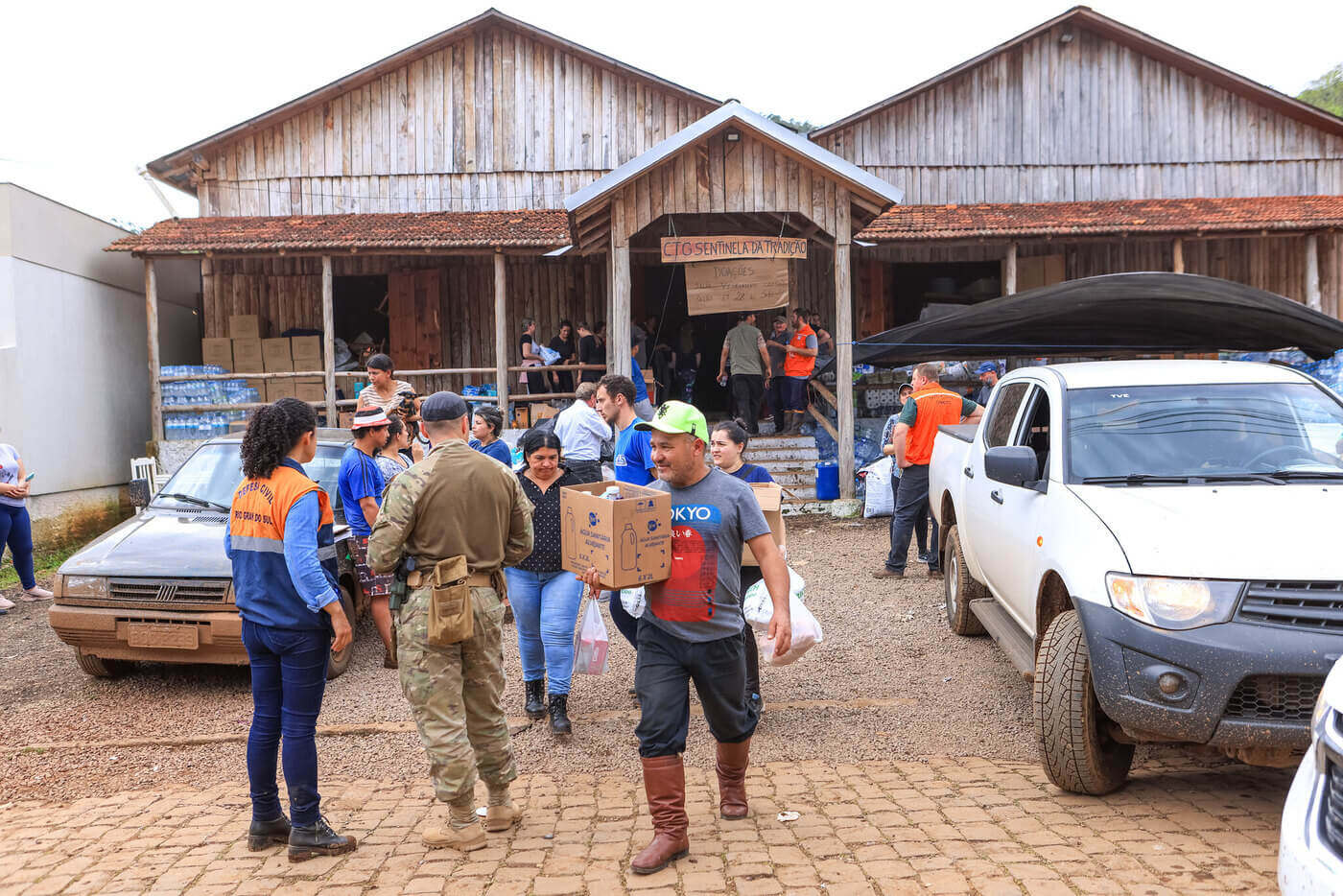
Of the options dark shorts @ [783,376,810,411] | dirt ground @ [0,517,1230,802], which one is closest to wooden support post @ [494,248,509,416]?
dark shorts @ [783,376,810,411]

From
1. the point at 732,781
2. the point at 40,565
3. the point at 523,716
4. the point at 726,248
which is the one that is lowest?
the point at 40,565

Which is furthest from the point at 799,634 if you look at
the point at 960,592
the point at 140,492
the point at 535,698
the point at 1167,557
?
the point at 140,492

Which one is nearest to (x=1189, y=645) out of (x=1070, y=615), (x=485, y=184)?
(x=1070, y=615)

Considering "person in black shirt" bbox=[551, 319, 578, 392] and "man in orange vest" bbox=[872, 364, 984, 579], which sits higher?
"person in black shirt" bbox=[551, 319, 578, 392]

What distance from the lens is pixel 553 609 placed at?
5625 mm

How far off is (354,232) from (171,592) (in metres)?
9.65

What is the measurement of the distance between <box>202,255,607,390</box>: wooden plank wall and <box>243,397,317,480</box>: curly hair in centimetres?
1307

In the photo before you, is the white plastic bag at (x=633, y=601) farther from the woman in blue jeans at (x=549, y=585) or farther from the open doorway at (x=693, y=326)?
the open doorway at (x=693, y=326)

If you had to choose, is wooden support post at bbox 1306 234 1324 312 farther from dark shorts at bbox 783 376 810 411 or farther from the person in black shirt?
the person in black shirt

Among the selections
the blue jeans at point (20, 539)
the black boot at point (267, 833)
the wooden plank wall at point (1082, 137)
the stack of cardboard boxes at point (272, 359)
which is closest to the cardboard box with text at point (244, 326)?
the stack of cardboard boxes at point (272, 359)

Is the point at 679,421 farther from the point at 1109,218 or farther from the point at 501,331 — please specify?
the point at 1109,218

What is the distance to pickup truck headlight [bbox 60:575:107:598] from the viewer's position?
655 centimetres

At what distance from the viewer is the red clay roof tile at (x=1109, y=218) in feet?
48.7

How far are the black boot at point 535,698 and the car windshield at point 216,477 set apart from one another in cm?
263
